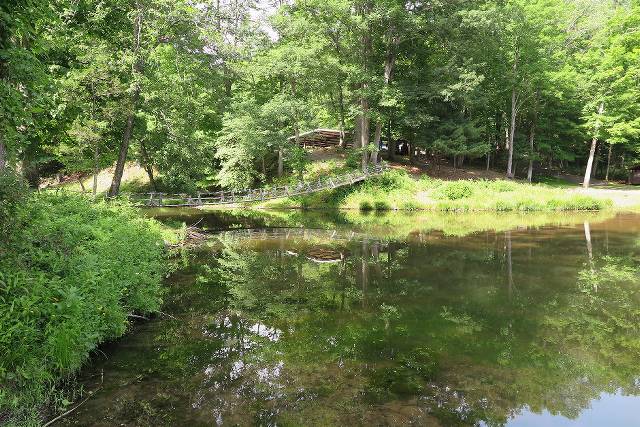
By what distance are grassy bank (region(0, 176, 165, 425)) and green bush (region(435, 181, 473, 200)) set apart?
26.2m

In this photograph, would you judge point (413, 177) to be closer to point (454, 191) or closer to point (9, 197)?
point (454, 191)

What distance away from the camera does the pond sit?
589cm

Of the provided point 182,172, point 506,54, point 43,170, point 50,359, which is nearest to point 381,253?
point 50,359

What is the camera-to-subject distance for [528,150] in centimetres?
3984

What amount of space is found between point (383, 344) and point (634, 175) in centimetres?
4500

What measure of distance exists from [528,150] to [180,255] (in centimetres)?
3544

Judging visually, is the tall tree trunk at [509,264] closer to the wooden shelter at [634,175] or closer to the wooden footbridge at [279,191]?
the wooden footbridge at [279,191]

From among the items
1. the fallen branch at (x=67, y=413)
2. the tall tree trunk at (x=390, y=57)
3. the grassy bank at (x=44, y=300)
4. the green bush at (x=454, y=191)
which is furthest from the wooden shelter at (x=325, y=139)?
the fallen branch at (x=67, y=413)

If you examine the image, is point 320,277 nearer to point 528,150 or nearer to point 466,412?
point 466,412

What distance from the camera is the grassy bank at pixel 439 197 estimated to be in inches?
1144

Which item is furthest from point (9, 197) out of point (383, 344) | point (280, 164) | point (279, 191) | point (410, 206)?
point (280, 164)

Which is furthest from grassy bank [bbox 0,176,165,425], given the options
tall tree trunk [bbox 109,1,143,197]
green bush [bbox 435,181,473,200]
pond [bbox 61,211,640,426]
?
green bush [bbox 435,181,473,200]

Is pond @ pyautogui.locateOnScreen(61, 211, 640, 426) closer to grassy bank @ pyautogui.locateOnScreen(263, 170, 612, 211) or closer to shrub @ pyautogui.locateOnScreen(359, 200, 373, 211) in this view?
grassy bank @ pyautogui.locateOnScreen(263, 170, 612, 211)

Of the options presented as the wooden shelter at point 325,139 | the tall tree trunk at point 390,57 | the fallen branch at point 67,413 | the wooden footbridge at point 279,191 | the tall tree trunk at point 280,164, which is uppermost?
the tall tree trunk at point 390,57
